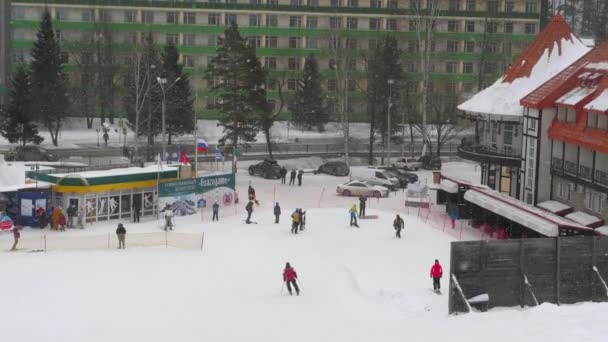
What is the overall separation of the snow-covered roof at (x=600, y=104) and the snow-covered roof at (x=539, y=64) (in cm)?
763

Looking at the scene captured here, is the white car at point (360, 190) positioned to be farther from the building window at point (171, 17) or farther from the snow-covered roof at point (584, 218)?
the building window at point (171, 17)

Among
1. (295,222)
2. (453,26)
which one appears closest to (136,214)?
(295,222)

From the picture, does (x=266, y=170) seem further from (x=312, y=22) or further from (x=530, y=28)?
(x=530, y=28)

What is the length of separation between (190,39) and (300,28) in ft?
36.8

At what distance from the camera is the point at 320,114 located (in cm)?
8588

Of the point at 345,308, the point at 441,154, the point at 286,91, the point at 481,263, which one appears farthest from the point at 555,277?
the point at 286,91

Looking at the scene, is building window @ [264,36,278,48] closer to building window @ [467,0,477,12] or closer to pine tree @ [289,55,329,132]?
pine tree @ [289,55,329,132]

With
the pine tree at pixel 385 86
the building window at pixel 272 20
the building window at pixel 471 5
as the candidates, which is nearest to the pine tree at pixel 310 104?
the building window at pixel 272 20

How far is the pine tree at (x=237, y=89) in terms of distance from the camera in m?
65.9

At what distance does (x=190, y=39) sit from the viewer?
300 ft

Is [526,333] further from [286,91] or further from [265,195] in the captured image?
[286,91]

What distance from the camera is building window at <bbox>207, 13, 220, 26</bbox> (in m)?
90.9

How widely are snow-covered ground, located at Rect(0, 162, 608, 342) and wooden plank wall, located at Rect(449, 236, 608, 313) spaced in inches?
33.4

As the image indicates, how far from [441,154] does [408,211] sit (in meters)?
29.2
